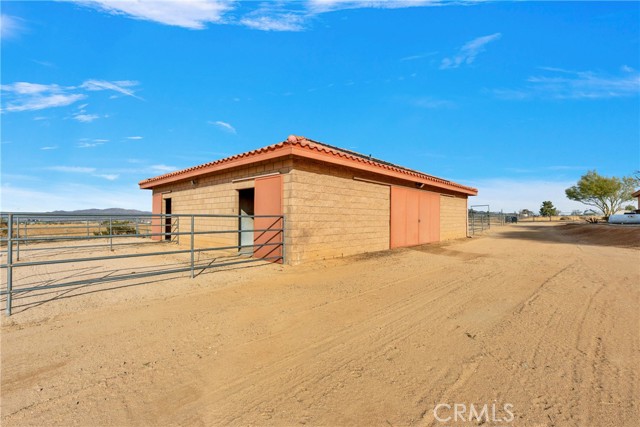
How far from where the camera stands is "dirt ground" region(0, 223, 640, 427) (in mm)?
2037

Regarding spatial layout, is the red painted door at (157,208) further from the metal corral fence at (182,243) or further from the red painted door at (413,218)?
the red painted door at (413,218)

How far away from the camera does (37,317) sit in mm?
3789

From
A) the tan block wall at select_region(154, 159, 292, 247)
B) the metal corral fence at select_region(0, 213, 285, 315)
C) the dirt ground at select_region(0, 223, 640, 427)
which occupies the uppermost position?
the tan block wall at select_region(154, 159, 292, 247)

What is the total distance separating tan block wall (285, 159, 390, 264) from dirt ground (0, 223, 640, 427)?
8.39ft

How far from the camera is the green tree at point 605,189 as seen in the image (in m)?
38.7

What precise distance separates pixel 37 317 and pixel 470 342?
17.3 ft

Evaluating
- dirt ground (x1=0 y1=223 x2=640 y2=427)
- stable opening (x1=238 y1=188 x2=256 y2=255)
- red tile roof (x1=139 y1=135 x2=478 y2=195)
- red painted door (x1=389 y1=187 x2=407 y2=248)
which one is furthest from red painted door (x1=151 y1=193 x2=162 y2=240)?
red painted door (x1=389 y1=187 x2=407 y2=248)

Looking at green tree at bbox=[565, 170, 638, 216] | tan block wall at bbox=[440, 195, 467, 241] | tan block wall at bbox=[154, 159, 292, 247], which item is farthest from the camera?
green tree at bbox=[565, 170, 638, 216]

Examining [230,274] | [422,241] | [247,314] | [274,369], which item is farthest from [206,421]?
[422,241]

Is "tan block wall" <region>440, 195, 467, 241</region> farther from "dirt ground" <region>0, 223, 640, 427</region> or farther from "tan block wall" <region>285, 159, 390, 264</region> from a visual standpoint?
"dirt ground" <region>0, 223, 640, 427</region>

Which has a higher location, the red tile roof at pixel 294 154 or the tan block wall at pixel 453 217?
the red tile roof at pixel 294 154

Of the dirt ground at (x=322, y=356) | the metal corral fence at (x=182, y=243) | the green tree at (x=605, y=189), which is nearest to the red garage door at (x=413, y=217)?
the metal corral fence at (x=182, y=243)

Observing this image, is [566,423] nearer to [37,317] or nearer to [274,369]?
[274,369]

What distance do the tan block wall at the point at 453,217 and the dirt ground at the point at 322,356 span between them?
927cm
